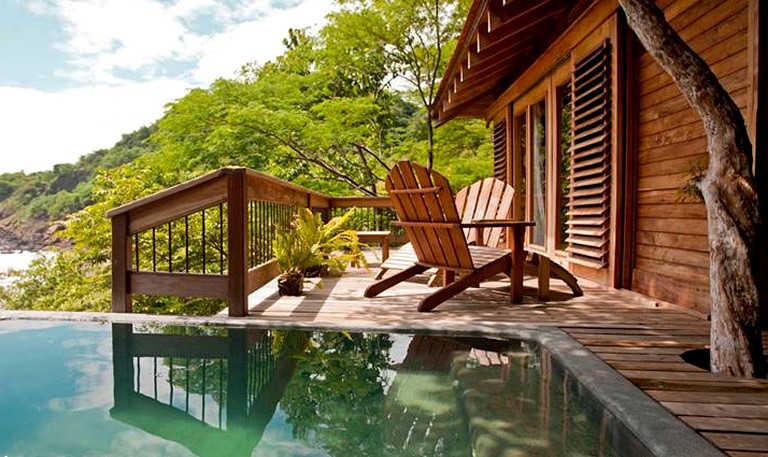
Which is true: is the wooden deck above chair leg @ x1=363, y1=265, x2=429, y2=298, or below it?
below

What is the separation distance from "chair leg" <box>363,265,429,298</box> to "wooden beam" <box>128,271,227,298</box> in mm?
1124

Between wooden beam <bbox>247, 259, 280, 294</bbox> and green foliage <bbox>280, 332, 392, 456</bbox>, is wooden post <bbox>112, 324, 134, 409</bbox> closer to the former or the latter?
green foliage <bbox>280, 332, 392, 456</bbox>

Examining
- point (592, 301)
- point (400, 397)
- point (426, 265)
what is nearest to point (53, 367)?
point (400, 397)

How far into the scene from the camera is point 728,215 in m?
2.03

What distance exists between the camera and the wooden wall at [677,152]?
10.2ft

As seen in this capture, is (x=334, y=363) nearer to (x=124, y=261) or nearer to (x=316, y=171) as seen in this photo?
(x=124, y=261)

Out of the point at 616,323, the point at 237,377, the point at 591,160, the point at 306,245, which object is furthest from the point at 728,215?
the point at 306,245

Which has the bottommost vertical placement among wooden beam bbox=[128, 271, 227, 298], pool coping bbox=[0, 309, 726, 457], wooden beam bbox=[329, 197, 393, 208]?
pool coping bbox=[0, 309, 726, 457]

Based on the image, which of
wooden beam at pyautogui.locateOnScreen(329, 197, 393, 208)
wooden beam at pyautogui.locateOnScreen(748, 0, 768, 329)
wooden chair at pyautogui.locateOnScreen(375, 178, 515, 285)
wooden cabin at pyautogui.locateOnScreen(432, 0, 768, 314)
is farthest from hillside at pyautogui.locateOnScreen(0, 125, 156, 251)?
wooden beam at pyautogui.locateOnScreen(748, 0, 768, 329)

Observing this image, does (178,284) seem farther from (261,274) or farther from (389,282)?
(389,282)

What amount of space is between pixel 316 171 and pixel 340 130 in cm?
209

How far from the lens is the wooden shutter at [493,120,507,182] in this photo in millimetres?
7820

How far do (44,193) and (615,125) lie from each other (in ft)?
97.6

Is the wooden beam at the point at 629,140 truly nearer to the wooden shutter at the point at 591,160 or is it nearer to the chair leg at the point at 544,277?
the wooden shutter at the point at 591,160
